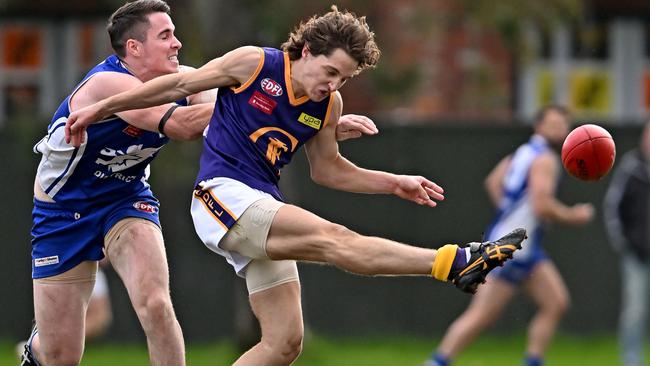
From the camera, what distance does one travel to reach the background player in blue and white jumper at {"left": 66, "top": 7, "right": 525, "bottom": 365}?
720cm

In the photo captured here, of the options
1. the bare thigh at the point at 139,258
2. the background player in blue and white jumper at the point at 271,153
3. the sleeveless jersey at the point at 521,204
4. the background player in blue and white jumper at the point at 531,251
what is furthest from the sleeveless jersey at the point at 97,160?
the sleeveless jersey at the point at 521,204

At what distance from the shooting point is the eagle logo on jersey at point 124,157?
7852mm

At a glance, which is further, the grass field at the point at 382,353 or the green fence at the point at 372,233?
the green fence at the point at 372,233

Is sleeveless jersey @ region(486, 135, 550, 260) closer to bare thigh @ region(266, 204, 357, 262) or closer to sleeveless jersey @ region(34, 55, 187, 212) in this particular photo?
sleeveless jersey @ region(34, 55, 187, 212)

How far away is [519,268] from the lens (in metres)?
11.7

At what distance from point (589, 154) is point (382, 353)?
6.64 meters

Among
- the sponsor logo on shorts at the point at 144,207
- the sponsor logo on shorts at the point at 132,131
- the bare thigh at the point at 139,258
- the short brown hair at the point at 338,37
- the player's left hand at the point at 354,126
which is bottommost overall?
the bare thigh at the point at 139,258

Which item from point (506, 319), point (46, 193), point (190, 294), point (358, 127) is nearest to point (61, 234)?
point (46, 193)

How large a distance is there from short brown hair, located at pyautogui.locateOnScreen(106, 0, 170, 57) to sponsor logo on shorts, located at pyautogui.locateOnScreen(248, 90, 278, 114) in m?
0.89

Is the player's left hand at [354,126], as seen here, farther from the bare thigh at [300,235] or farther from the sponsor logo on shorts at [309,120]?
the bare thigh at [300,235]

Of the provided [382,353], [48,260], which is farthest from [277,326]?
[382,353]

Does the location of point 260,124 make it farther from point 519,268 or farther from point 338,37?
point 519,268

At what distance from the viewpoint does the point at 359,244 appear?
712 cm

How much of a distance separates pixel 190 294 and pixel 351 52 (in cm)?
801
